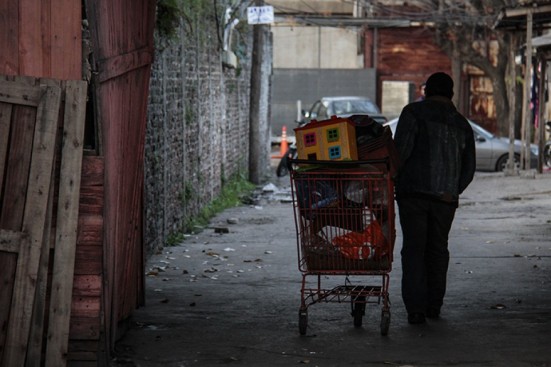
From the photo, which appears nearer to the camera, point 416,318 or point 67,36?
point 67,36

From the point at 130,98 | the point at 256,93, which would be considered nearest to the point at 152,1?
the point at 130,98

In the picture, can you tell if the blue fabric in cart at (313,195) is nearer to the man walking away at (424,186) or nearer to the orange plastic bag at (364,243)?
the orange plastic bag at (364,243)

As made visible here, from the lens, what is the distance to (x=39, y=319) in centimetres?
745

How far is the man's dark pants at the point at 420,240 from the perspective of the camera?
9461 millimetres

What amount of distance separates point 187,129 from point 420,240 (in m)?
7.43

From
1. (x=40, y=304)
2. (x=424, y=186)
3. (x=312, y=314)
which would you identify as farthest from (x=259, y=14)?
(x=40, y=304)

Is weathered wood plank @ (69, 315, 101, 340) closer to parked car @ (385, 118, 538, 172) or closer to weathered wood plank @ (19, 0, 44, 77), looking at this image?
weathered wood plank @ (19, 0, 44, 77)

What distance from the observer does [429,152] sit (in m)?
9.47

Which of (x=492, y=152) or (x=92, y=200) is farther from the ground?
(x=492, y=152)

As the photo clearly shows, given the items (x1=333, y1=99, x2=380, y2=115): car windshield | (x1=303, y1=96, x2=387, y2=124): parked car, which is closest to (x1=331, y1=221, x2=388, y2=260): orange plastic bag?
(x1=303, y1=96, x2=387, y2=124): parked car

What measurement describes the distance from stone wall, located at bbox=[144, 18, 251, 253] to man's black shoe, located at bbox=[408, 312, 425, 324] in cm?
355

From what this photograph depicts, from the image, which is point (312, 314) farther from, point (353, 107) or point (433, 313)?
point (353, 107)

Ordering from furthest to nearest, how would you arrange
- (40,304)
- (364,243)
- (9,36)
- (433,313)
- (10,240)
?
(433,313) < (364,243) < (9,36) < (40,304) < (10,240)

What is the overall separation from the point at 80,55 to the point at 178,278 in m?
5.04
